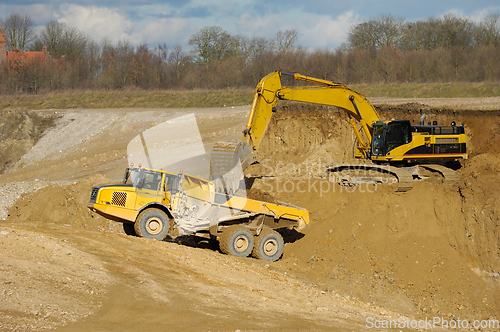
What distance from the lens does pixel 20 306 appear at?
6.00 m

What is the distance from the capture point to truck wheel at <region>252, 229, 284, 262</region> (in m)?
11.6

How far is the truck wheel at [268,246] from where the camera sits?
11648 millimetres

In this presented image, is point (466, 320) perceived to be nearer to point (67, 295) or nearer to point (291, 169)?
point (67, 295)

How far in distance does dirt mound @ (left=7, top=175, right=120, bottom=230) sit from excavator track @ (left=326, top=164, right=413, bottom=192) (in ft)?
25.8

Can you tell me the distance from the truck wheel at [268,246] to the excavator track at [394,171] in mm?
4349

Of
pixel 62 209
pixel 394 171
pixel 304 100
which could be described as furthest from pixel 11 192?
pixel 394 171

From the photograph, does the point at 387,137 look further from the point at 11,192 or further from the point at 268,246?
the point at 11,192

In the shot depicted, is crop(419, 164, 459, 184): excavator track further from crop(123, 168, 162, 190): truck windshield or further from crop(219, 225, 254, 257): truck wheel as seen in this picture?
crop(123, 168, 162, 190): truck windshield

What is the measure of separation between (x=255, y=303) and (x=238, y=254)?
3.45m

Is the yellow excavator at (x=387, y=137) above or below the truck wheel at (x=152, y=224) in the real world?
above

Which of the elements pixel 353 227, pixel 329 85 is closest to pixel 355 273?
pixel 353 227

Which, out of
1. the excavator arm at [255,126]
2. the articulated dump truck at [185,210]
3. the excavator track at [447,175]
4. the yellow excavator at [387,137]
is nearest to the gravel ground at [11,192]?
the articulated dump truck at [185,210]

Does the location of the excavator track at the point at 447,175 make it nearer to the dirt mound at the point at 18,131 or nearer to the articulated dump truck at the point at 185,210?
the articulated dump truck at the point at 185,210

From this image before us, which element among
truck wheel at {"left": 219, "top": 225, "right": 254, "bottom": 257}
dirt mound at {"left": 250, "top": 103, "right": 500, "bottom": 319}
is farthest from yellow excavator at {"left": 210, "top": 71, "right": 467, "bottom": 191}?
truck wheel at {"left": 219, "top": 225, "right": 254, "bottom": 257}
